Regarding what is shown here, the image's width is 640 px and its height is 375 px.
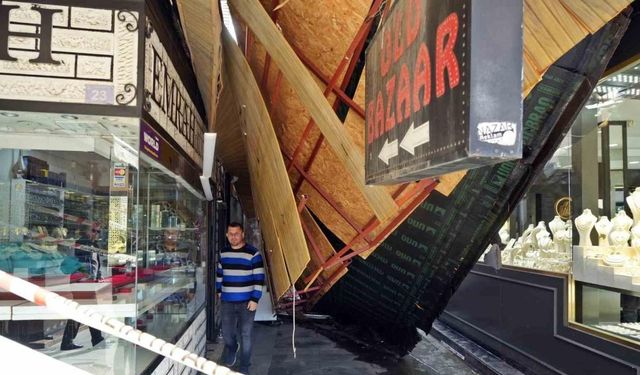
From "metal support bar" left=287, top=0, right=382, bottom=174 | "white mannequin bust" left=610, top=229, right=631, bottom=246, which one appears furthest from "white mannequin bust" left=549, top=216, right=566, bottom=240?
"metal support bar" left=287, top=0, right=382, bottom=174

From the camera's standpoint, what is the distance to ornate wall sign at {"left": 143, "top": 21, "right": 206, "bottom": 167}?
283 centimetres

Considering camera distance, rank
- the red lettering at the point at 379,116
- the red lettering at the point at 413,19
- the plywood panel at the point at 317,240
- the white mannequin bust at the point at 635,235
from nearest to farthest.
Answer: the red lettering at the point at 413,19
the red lettering at the point at 379,116
the plywood panel at the point at 317,240
the white mannequin bust at the point at 635,235

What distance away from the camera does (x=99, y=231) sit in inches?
124

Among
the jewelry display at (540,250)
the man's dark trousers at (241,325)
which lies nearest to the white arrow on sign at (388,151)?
the man's dark trousers at (241,325)

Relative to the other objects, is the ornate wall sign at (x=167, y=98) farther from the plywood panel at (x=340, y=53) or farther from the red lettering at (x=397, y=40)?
the red lettering at (x=397, y=40)

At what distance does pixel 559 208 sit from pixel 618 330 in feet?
6.37

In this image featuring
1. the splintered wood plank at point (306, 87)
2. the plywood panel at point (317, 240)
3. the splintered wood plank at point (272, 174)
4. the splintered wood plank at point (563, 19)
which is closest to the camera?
the splintered wood plank at point (563, 19)

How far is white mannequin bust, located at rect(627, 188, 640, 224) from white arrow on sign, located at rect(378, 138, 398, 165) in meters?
4.05

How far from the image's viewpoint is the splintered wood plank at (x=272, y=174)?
3.32 metres

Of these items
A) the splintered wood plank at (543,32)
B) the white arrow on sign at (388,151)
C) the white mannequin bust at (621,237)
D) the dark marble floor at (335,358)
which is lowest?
the dark marble floor at (335,358)

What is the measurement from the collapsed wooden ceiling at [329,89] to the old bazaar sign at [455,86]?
0.84 metres

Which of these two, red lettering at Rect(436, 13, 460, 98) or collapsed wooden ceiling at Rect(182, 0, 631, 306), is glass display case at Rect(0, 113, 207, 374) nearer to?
collapsed wooden ceiling at Rect(182, 0, 631, 306)

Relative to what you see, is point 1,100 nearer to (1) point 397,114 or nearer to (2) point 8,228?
(2) point 8,228

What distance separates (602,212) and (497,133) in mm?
5008
